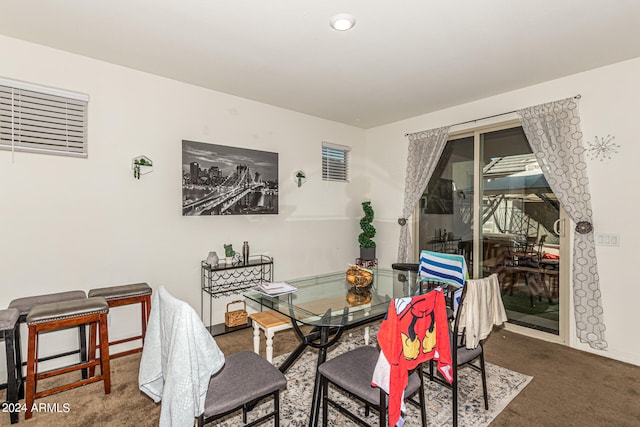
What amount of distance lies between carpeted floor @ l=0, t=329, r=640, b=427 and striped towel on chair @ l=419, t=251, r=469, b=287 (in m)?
0.91

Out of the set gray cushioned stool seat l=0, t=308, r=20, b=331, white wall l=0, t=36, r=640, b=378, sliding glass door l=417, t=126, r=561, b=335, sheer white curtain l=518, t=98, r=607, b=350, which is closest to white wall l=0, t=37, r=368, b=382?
white wall l=0, t=36, r=640, b=378

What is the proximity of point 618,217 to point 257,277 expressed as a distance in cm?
378

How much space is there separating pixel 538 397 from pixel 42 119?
14.9ft

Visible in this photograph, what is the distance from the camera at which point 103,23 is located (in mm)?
2385

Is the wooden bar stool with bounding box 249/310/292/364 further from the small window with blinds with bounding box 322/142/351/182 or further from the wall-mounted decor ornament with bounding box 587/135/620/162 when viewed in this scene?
the wall-mounted decor ornament with bounding box 587/135/620/162

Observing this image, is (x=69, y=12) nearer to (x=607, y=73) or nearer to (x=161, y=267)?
(x=161, y=267)

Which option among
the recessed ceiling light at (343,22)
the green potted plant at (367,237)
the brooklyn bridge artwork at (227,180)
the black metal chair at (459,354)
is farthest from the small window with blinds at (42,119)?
the green potted plant at (367,237)

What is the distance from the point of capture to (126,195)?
10.3 feet

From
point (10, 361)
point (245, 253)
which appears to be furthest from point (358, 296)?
point (10, 361)

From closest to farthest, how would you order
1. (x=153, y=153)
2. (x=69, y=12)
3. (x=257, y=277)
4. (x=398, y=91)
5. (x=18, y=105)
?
(x=69, y=12)
(x=18, y=105)
(x=153, y=153)
(x=398, y=91)
(x=257, y=277)

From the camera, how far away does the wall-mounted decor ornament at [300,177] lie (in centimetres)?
443

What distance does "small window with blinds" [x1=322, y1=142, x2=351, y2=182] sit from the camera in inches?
190

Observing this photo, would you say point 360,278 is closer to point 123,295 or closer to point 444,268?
point 444,268

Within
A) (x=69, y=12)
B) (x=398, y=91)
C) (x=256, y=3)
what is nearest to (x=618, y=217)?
(x=398, y=91)
